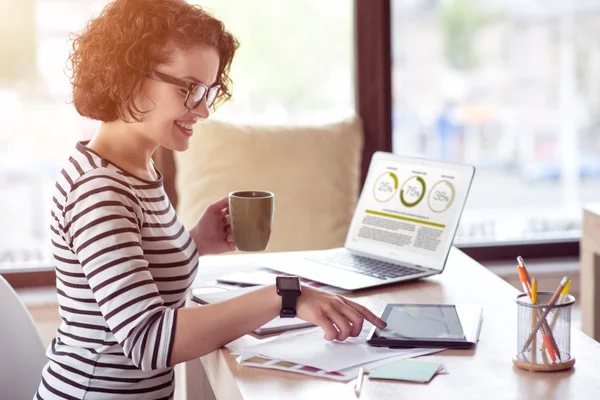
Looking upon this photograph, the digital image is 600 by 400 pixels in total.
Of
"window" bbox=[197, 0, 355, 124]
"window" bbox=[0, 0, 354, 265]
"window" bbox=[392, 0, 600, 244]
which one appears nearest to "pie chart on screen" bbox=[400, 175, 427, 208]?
"window" bbox=[0, 0, 354, 265]

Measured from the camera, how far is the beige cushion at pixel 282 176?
2506 millimetres

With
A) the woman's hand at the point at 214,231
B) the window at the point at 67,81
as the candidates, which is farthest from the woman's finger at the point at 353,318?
the window at the point at 67,81

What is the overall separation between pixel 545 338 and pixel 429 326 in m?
0.22

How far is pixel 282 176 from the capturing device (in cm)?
253

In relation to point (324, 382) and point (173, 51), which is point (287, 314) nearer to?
point (324, 382)

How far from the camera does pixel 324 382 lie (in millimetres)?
1117

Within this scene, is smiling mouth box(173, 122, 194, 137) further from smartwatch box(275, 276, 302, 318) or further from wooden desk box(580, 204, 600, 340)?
wooden desk box(580, 204, 600, 340)

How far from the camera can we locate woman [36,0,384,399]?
1210 mm

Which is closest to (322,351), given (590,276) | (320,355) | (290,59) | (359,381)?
(320,355)

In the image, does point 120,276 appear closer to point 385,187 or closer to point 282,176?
point 385,187

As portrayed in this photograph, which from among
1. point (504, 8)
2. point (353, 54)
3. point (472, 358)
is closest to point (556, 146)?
point (504, 8)

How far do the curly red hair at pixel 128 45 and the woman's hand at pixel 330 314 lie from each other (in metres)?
0.43

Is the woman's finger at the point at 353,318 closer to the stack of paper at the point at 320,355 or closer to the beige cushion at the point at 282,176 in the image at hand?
the stack of paper at the point at 320,355

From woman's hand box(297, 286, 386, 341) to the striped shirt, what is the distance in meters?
0.20
